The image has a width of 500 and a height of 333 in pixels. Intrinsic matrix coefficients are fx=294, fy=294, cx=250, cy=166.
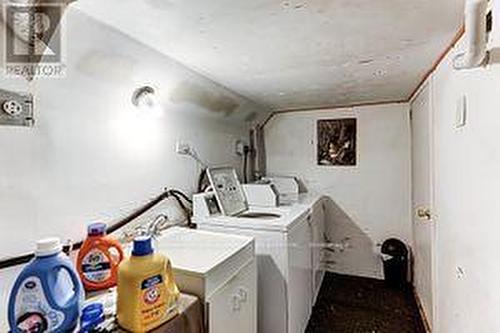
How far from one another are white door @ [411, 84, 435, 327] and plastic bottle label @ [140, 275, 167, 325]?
1.93 meters

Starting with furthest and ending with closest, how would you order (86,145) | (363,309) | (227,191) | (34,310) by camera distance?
(363,309) → (227,191) → (86,145) → (34,310)

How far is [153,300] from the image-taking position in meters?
0.94

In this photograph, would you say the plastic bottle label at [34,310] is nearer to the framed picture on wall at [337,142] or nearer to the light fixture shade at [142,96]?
the light fixture shade at [142,96]

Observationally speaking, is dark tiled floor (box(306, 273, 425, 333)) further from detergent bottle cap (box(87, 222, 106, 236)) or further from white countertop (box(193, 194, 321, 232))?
detergent bottle cap (box(87, 222, 106, 236))

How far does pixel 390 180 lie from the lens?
11.3 feet

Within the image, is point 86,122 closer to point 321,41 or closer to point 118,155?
point 118,155

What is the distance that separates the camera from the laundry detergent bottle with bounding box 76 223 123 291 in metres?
1.17

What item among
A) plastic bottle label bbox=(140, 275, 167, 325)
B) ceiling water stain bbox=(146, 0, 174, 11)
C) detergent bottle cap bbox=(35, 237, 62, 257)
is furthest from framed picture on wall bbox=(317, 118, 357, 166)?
detergent bottle cap bbox=(35, 237, 62, 257)

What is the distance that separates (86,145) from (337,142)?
2900 millimetres

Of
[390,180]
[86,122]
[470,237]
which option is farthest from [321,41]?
[390,180]

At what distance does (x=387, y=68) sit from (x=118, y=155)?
1896mm

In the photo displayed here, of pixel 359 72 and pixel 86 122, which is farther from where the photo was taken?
pixel 359 72

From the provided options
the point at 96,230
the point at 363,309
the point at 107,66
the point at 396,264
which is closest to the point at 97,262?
the point at 96,230

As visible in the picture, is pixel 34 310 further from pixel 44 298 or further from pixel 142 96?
pixel 142 96
